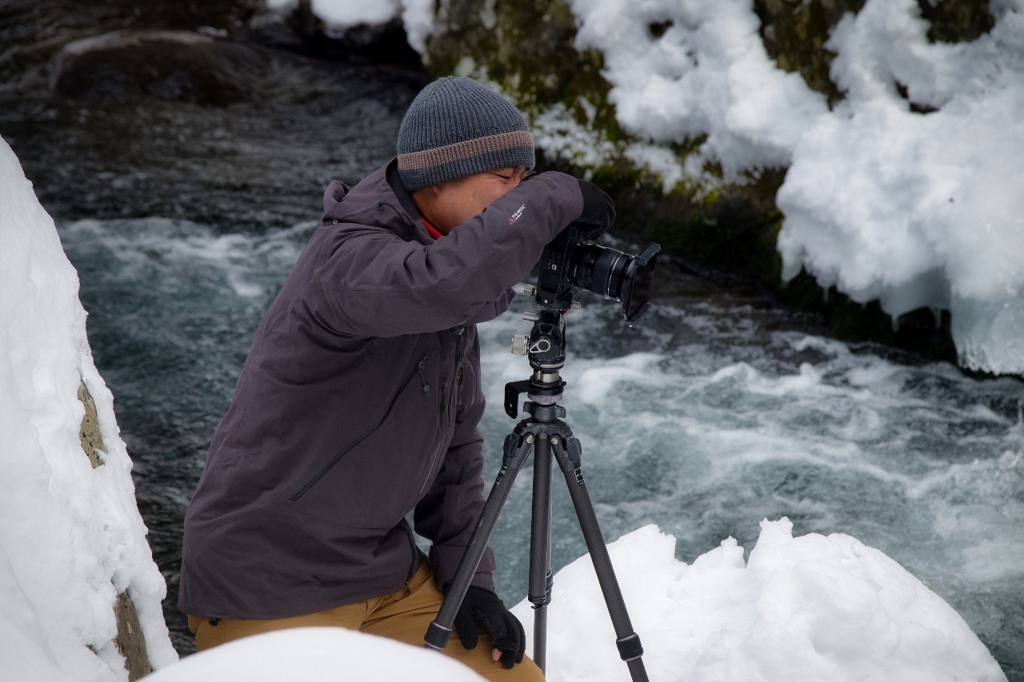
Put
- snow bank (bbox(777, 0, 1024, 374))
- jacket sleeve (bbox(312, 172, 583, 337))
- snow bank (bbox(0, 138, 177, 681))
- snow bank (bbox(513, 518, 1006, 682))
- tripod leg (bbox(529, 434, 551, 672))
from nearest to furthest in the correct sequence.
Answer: snow bank (bbox(0, 138, 177, 681)) < jacket sleeve (bbox(312, 172, 583, 337)) < tripod leg (bbox(529, 434, 551, 672)) < snow bank (bbox(513, 518, 1006, 682)) < snow bank (bbox(777, 0, 1024, 374))

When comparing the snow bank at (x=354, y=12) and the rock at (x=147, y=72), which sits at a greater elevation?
the snow bank at (x=354, y=12)

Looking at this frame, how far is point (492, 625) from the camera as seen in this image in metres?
2.21

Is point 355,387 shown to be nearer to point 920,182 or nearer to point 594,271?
point 594,271

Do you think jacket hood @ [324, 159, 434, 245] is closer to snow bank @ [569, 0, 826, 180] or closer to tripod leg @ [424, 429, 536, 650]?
tripod leg @ [424, 429, 536, 650]

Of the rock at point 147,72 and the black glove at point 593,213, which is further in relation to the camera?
the rock at point 147,72

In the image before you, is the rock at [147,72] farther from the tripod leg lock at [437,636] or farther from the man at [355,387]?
the tripod leg lock at [437,636]

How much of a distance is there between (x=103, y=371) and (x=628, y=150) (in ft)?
12.1

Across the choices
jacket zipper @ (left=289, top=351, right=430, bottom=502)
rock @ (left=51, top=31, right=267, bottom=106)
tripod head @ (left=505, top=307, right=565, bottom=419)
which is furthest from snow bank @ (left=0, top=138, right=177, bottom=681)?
Result: rock @ (left=51, top=31, right=267, bottom=106)

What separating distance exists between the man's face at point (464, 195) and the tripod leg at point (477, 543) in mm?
529

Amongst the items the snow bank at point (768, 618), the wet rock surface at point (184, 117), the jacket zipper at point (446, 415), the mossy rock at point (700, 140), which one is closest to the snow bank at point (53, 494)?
the jacket zipper at point (446, 415)

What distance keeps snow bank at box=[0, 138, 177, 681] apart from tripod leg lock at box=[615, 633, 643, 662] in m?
1.04

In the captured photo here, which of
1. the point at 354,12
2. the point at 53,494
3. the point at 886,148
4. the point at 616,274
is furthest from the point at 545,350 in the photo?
the point at 354,12

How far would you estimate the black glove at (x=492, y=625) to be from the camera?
7.18 ft

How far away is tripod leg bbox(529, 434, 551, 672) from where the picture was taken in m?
2.20
